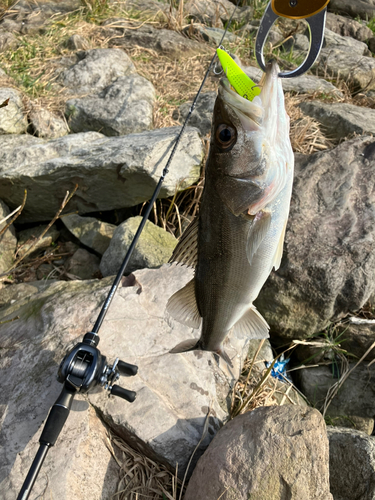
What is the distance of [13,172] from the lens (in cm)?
425

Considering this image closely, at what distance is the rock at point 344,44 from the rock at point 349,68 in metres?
0.63

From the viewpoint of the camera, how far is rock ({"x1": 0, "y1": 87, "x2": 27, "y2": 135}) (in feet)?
15.9

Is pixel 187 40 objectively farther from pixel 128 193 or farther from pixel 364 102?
pixel 128 193

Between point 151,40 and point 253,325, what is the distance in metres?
6.38

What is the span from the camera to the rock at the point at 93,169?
418cm

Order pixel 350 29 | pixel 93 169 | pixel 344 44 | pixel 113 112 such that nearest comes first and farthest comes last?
1. pixel 93 169
2. pixel 113 112
3. pixel 344 44
4. pixel 350 29

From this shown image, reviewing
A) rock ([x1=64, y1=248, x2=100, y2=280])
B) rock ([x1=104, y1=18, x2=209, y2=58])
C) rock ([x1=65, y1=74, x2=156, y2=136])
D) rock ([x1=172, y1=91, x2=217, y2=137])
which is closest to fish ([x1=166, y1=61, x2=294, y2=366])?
rock ([x1=64, y1=248, x2=100, y2=280])

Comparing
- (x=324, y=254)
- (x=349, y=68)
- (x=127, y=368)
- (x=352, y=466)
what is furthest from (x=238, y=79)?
(x=349, y=68)

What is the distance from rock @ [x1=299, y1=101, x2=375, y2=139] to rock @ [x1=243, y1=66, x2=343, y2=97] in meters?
0.54

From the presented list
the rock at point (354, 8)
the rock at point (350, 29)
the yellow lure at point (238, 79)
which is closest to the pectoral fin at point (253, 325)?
the yellow lure at point (238, 79)

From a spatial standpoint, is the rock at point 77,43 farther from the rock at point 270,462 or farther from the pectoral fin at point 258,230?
the rock at point 270,462

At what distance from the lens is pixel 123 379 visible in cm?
274

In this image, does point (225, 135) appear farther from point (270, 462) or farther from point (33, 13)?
point (33, 13)

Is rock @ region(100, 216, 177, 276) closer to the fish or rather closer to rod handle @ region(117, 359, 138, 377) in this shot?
rod handle @ region(117, 359, 138, 377)
